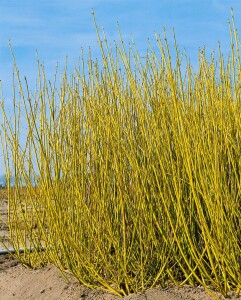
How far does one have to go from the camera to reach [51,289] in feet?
11.9

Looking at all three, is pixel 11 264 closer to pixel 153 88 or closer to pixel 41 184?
pixel 41 184

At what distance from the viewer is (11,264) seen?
Result: 4332 millimetres

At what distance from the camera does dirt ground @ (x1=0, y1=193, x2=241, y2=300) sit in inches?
120

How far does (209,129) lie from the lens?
2945mm

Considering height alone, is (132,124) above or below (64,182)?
above

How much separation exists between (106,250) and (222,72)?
1216 millimetres

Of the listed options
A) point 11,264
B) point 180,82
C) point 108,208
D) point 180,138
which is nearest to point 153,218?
point 108,208

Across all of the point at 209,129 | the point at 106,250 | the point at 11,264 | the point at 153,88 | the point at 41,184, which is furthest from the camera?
the point at 11,264

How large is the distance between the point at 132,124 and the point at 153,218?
54 cm

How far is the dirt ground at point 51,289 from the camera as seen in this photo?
3041 millimetres

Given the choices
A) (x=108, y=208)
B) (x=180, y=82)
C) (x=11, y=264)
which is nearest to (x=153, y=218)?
(x=108, y=208)

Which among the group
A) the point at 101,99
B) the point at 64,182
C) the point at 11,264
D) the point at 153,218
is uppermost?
the point at 101,99

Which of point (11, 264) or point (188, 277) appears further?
point (11, 264)

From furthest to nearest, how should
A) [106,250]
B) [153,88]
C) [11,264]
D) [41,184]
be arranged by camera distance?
[11,264], [41,184], [106,250], [153,88]
